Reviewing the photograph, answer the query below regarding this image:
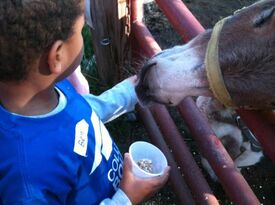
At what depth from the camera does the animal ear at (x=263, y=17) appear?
1.46 metres

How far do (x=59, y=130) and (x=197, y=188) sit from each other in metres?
0.82

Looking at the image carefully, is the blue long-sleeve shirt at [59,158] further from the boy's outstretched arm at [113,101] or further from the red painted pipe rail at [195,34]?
the red painted pipe rail at [195,34]

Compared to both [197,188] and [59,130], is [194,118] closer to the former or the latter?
[197,188]

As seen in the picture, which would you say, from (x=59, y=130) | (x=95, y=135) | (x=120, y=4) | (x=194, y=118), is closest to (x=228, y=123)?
(x=194, y=118)

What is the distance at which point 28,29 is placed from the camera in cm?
103

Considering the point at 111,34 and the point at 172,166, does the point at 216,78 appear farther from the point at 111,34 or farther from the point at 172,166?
the point at 111,34

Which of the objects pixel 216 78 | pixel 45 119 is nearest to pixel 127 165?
pixel 45 119

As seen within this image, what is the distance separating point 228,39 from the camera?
1520mm

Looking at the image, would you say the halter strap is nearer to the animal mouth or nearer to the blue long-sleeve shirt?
the animal mouth

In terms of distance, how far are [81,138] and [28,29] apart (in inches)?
15.6

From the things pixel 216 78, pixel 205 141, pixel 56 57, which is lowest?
pixel 205 141

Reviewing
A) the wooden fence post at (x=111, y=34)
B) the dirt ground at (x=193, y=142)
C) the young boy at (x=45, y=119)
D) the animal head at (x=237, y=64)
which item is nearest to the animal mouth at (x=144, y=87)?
the animal head at (x=237, y=64)

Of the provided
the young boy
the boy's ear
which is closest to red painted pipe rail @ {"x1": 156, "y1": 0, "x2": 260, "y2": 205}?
the young boy

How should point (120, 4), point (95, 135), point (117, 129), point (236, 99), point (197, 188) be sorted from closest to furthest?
1. point (95, 135)
2. point (236, 99)
3. point (197, 188)
4. point (120, 4)
5. point (117, 129)
